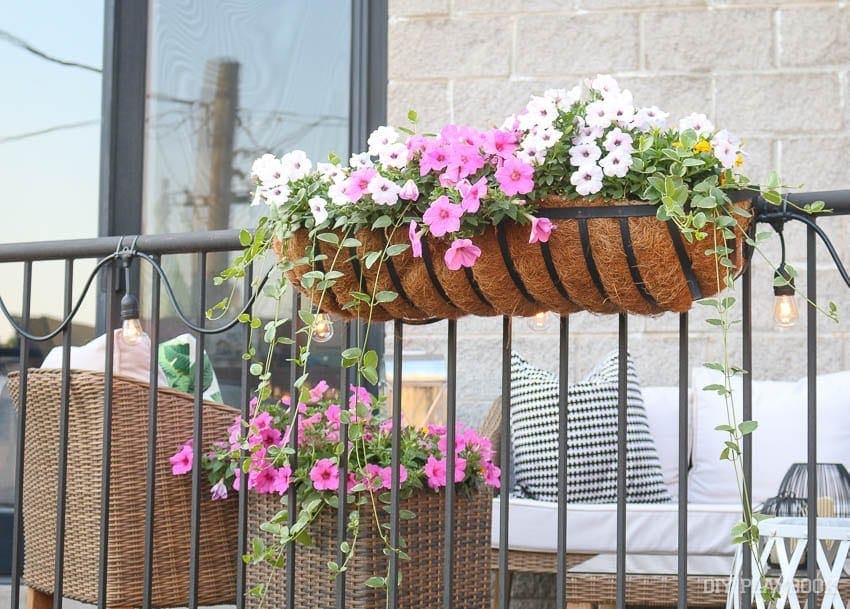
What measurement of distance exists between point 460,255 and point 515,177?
132 millimetres

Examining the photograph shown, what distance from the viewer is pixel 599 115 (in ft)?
5.46

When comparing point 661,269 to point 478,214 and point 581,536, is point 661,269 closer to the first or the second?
point 478,214

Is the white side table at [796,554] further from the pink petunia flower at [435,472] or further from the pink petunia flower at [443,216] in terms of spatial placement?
the pink petunia flower at [443,216]

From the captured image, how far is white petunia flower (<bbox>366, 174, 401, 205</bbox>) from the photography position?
66.6 inches

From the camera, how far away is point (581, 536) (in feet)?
9.34

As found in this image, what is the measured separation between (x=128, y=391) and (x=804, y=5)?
2.44 m

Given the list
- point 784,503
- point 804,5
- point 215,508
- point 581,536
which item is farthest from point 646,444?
point 804,5

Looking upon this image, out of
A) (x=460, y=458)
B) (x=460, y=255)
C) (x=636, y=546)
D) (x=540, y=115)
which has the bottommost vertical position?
(x=636, y=546)

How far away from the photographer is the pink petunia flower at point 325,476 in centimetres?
208

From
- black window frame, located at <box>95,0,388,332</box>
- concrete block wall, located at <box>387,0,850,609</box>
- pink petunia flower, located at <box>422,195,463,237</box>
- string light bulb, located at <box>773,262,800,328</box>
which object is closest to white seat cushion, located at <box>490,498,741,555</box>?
concrete block wall, located at <box>387,0,850,609</box>

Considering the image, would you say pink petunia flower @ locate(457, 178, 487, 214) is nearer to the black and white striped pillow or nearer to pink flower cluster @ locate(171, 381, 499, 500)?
pink flower cluster @ locate(171, 381, 499, 500)

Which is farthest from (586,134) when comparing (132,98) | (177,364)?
(132,98)

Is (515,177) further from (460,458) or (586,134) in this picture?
(460,458)

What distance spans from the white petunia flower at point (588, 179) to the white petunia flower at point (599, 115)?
76 mm
